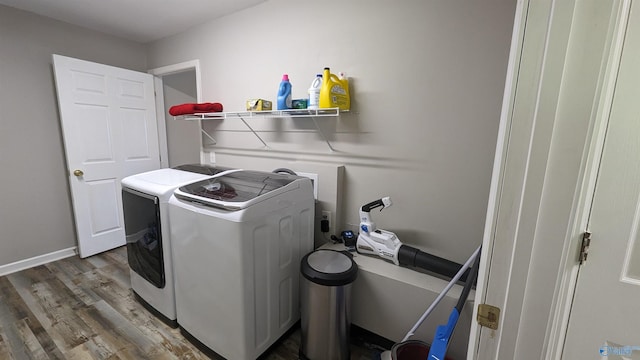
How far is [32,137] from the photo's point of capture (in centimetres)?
243

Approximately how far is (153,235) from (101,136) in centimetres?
178

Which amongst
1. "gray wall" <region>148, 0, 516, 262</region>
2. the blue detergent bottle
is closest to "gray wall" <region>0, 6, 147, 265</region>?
"gray wall" <region>148, 0, 516, 262</region>

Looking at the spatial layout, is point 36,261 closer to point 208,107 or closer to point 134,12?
point 208,107

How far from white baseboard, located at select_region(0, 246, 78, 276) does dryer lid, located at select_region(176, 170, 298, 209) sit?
2.22 meters

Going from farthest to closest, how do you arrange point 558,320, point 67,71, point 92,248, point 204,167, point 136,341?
point 92,248
point 67,71
point 204,167
point 136,341
point 558,320

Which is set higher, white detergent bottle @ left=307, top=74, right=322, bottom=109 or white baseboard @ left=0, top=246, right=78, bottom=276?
white detergent bottle @ left=307, top=74, right=322, bottom=109

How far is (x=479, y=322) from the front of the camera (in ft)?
2.41

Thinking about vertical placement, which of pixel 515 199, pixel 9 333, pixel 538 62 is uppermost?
pixel 538 62

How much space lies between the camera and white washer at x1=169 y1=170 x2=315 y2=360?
132 centimetres

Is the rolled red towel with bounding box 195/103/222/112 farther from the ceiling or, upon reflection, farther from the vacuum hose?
the vacuum hose

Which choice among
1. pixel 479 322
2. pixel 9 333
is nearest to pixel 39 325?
pixel 9 333

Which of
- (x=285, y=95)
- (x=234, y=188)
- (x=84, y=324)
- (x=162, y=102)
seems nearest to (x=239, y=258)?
(x=234, y=188)

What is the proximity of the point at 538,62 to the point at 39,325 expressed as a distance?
117 inches

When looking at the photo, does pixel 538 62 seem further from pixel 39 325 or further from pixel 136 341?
pixel 39 325
